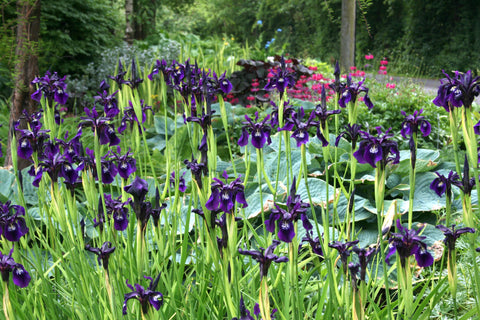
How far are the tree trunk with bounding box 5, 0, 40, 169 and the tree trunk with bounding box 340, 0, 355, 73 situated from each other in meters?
4.62

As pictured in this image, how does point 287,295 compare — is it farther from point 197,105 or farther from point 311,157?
point 311,157

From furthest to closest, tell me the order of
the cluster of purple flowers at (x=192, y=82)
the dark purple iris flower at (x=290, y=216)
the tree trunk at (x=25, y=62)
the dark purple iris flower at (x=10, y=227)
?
the tree trunk at (x=25, y=62), the cluster of purple flowers at (x=192, y=82), the dark purple iris flower at (x=10, y=227), the dark purple iris flower at (x=290, y=216)

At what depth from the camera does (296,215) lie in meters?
1.33

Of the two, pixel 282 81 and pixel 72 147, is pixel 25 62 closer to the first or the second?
pixel 72 147

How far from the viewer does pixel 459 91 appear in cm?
144

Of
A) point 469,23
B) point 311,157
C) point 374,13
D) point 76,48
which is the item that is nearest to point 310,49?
point 374,13

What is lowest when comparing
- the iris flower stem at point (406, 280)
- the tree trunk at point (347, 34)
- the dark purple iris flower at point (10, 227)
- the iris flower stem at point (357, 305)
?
the iris flower stem at point (357, 305)

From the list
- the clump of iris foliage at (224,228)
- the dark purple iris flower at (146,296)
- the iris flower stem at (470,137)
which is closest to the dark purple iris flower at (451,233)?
the clump of iris foliage at (224,228)

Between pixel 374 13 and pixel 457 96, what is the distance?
69.7 ft

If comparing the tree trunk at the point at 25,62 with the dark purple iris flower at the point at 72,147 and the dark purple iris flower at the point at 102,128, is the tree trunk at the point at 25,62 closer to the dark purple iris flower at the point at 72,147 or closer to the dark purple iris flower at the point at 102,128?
the dark purple iris flower at the point at 72,147

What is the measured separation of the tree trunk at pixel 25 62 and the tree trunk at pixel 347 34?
4.62 metres

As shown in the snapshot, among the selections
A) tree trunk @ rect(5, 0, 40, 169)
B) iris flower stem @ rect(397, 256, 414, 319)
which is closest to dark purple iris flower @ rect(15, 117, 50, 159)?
iris flower stem @ rect(397, 256, 414, 319)

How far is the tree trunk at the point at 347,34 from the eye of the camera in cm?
724

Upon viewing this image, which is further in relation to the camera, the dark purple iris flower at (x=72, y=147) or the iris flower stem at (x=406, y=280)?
the dark purple iris flower at (x=72, y=147)
